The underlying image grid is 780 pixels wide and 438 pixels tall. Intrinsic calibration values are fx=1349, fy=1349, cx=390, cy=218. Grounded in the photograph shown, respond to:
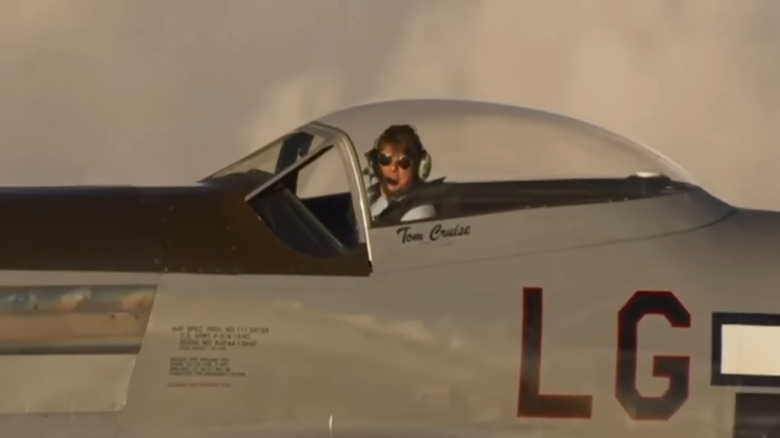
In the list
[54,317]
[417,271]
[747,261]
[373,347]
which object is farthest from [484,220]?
[54,317]

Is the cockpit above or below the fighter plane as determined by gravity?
above

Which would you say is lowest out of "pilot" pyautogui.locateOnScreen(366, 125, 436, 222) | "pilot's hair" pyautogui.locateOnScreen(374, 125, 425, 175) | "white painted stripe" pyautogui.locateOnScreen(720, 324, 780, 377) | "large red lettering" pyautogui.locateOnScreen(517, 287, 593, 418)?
"large red lettering" pyautogui.locateOnScreen(517, 287, 593, 418)

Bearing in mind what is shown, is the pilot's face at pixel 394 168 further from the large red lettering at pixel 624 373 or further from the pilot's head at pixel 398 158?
the large red lettering at pixel 624 373

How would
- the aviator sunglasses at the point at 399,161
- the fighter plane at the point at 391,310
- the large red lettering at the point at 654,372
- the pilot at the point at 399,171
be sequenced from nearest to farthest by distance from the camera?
the fighter plane at the point at 391,310
the large red lettering at the point at 654,372
the pilot at the point at 399,171
the aviator sunglasses at the point at 399,161

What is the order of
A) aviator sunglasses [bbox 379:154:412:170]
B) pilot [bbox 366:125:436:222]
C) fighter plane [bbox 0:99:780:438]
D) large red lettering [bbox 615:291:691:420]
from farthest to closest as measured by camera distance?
aviator sunglasses [bbox 379:154:412:170] < pilot [bbox 366:125:436:222] < large red lettering [bbox 615:291:691:420] < fighter plane [bbox 0:99:780:438]

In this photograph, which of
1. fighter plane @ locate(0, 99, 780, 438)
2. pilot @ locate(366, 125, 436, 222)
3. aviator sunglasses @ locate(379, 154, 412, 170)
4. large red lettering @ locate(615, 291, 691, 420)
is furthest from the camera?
aviator sunglasses @ locate(379, 154, 412, 170)

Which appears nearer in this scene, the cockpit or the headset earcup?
the cockpit

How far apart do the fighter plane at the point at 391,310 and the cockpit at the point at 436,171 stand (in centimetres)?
1

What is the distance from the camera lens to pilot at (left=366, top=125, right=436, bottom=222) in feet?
16.9

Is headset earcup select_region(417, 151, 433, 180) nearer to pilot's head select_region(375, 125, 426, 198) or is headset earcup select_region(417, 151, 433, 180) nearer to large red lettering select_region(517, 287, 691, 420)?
pilot's head select_region(375, 125, 426, 198)

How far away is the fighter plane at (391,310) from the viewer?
480cm

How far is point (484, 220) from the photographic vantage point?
16.8 feet

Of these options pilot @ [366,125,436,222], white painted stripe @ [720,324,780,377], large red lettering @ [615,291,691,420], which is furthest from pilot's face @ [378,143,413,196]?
white painted stripe @ [720,324,780,377]

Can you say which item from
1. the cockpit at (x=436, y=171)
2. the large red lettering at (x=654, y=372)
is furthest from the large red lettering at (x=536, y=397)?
the cockpit at (x=436, y=171)
